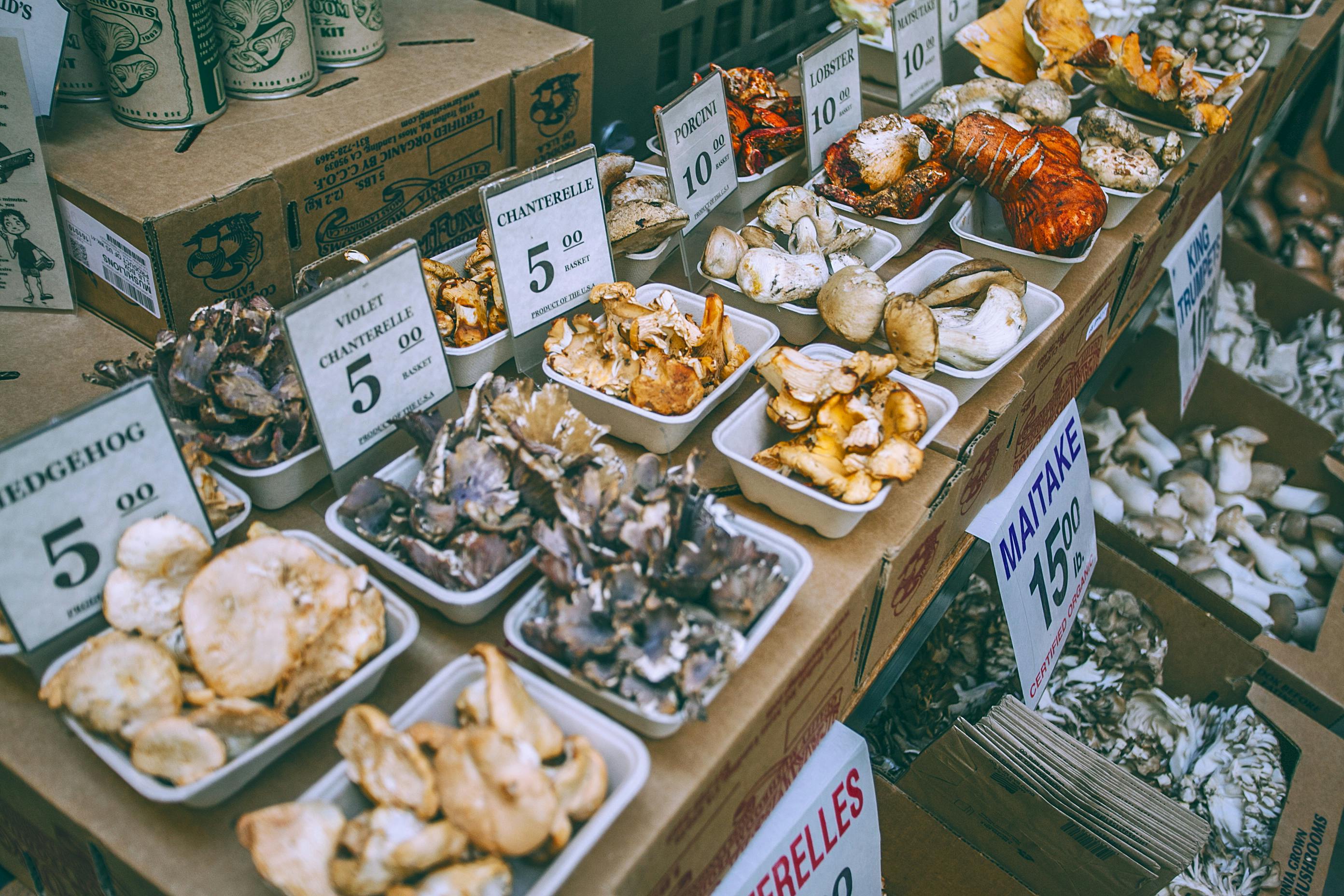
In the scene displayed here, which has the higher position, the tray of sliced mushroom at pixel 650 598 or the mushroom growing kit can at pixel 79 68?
the mushroom growing kit can at pixel 79 68

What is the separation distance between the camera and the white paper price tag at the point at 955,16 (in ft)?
6.68

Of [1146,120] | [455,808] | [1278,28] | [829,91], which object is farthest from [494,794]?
[1278,28]

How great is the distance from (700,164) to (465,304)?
46cm

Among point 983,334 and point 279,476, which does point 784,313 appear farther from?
point 279,476

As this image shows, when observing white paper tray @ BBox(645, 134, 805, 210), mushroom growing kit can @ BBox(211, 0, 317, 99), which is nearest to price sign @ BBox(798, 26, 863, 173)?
white paper tray @ BBox(645, 134, 805, 210)

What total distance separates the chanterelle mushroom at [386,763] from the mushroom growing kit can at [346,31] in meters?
1.15

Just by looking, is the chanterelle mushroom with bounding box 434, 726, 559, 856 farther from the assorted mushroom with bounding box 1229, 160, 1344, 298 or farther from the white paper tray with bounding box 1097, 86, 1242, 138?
the assorted mushroom with bounding box 1229, 160, 1344, 298

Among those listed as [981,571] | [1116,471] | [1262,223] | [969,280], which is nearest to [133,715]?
[969,280]

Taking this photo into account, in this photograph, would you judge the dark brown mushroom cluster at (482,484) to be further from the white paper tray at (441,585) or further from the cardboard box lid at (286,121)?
the cardboard box lid at (286,121)

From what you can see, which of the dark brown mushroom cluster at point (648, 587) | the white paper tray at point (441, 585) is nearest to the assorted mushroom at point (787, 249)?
the dark brown mushroom cluster at point (648, 587)

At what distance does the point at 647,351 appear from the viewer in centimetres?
112

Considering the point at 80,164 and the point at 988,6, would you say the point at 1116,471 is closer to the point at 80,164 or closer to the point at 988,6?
the point at 988,6

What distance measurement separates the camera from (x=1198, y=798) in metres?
1.72

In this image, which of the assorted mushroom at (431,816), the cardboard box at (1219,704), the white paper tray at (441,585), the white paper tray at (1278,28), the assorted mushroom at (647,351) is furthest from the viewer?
the white paper tray at (1278,28)
